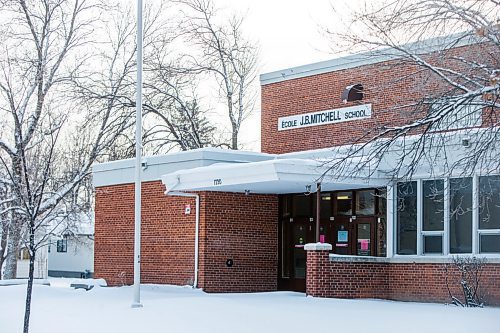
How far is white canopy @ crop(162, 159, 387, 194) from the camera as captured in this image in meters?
21.9

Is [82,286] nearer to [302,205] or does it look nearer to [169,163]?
[169,163]

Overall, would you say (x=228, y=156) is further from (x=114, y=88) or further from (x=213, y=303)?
(x=114, y=88)

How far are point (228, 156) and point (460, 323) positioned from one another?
35.5 ft

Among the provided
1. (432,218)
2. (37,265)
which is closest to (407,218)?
(432,218)

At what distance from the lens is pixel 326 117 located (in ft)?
91.3

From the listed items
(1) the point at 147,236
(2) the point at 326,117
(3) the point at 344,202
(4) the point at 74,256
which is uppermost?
(2) the point at 326,117

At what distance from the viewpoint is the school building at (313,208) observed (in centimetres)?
2170

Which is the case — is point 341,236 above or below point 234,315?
above

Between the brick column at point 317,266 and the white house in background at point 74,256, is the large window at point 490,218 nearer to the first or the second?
the brick column at point 317,266

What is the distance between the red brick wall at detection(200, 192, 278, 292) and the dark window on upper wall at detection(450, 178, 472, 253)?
6.13 meters

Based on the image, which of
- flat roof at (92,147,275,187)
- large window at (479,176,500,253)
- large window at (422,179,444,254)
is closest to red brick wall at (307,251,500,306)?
large window at (422,179,444,254)

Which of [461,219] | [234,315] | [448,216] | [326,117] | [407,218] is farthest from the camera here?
[326,117]

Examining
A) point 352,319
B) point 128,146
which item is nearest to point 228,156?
point 352,319

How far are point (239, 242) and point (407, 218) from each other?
506 cm
